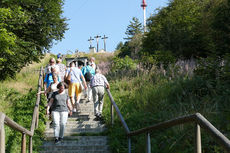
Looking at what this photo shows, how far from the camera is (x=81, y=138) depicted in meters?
6.98

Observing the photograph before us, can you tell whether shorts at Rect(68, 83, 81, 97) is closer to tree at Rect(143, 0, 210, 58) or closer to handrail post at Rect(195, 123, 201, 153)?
handrail post at Rect(195, 123, 201, 153)

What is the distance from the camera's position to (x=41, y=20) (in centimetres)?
1773

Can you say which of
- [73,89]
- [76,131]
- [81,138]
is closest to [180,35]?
[73,89]

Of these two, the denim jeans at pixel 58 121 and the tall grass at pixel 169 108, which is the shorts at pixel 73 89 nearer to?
the tall grass at pixel 169 108

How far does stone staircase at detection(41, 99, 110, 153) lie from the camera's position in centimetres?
647

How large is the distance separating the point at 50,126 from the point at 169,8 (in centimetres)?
1651

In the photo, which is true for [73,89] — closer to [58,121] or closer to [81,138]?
[81,138]

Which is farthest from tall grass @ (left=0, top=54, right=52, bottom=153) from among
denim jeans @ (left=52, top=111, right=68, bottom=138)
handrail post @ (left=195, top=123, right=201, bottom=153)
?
handrail post @ (left=195, top=123, right=201, bottom=153)

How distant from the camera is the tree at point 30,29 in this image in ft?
51.7

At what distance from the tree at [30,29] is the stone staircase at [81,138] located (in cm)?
856

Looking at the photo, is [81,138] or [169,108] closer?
[81,138]

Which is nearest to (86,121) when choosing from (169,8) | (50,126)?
(50,126)

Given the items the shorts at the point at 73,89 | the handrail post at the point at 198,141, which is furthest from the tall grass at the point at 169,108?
the handrail post at the point at 198,141

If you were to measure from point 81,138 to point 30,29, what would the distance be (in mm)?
12916
